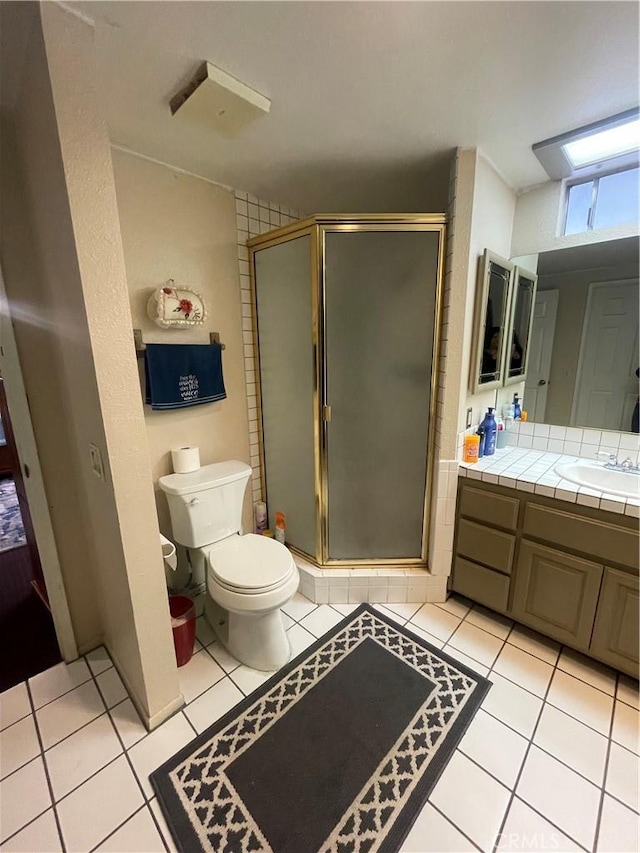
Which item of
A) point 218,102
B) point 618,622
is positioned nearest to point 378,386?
point 218,102

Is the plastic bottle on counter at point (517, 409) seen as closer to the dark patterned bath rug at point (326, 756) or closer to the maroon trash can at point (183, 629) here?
the dark patterned bath rug at point (326, 756)

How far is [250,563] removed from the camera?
158cm

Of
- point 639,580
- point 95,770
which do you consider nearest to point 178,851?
point 95,770

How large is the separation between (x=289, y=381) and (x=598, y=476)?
5.27 ft

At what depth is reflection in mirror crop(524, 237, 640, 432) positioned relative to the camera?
5.38 feet

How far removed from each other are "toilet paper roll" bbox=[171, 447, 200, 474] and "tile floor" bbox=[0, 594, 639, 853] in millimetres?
859

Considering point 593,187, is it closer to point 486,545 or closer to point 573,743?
point 486,545

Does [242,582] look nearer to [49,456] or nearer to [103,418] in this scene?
[103,418]

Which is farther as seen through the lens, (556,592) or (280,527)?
(280,527)

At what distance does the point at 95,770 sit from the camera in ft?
3.89

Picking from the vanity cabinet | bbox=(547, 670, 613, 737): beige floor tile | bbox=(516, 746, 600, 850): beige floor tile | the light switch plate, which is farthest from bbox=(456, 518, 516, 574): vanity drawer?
the light switch plate

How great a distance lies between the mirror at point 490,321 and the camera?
1.69 meters

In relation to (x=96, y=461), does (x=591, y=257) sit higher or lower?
higher

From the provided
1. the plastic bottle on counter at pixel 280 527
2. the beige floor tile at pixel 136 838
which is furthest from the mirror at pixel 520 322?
the beige floor tile at pixel 136 838
